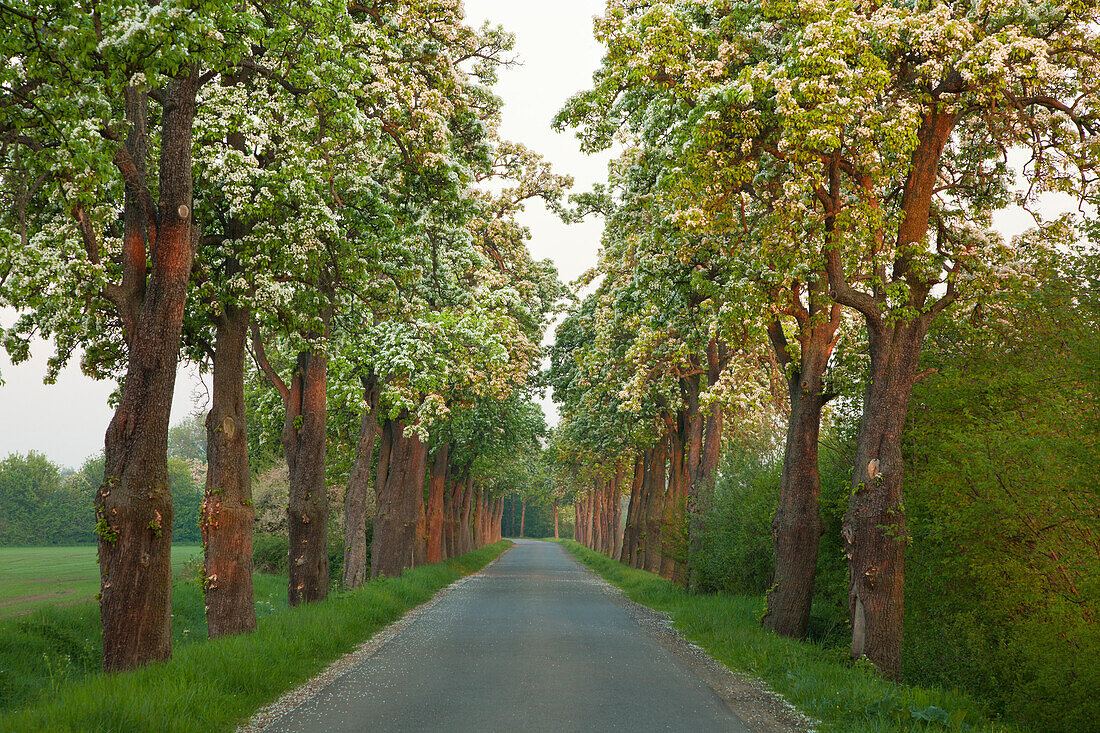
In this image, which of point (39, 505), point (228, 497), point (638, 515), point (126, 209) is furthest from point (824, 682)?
point (39, 505)

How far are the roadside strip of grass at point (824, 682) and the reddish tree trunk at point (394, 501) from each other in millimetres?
10625

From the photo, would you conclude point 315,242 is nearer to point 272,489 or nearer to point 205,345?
point 205,345

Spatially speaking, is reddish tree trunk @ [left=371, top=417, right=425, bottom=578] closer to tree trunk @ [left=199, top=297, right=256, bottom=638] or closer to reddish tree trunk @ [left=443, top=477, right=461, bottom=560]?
tree trunk @ [left=199, top=297, right=256, bottom=638]

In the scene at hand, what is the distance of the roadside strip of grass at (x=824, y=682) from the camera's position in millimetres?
7625

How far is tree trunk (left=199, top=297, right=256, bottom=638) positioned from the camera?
1262 centimetres

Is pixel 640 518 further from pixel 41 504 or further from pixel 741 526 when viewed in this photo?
pixel 41 504

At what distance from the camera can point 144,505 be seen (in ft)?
28.9

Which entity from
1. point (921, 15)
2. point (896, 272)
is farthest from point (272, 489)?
point (921, 15)

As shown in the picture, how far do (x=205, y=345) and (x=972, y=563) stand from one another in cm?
1232

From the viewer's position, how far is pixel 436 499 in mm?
34562

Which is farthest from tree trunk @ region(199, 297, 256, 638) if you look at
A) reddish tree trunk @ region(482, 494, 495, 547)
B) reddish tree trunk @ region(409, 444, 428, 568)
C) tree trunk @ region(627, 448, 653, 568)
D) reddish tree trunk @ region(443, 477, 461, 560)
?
reddish tree trunk @ region(482, 494, 495, 547)

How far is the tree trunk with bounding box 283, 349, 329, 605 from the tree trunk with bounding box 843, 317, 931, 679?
10.6m

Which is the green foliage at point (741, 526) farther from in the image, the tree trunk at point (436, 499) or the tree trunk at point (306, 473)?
the tree trunk at point (436, 499)

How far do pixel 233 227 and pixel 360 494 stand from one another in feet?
35.2
